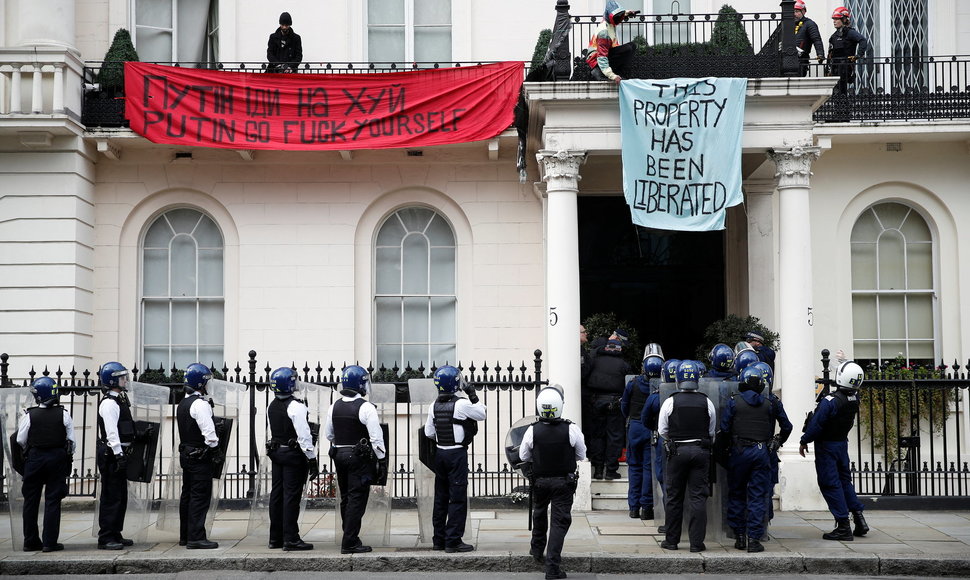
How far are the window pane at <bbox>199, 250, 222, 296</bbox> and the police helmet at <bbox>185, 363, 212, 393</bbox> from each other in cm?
612

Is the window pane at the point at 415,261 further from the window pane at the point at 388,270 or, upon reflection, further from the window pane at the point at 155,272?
the window pane at the point at 155,272

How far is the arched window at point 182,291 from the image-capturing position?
16.9 meters

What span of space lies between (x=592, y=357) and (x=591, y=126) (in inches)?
124

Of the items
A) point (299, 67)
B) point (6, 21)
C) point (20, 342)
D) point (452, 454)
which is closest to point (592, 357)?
point (452, 454)

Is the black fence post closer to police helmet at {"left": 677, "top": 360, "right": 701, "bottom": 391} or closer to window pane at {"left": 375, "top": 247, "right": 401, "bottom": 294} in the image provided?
police helmet at {"left": 677, "top": 360, "right": 701, "bottom": 391}

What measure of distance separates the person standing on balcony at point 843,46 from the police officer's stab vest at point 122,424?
445 inches

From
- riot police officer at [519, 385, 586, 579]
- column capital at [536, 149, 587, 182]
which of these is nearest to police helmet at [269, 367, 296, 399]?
riot police officer at [519, 385, 586, 579]

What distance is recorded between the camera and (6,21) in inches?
635

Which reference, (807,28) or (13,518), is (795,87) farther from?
A: (13,518)

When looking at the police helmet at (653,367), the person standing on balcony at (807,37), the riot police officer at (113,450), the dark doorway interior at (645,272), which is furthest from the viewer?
the dark doorway interior at (645,272)

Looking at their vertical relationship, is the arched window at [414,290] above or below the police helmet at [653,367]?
above

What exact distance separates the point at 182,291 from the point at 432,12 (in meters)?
6.16

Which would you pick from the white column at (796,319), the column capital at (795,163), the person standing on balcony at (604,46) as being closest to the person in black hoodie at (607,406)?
the white column at (796,319)

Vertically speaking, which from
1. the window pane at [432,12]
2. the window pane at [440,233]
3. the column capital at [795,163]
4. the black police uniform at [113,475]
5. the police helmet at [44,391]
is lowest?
the black police uniform at [113,475]
